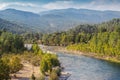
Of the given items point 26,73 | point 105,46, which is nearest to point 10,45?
point 26,73

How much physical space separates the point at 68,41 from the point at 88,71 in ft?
343

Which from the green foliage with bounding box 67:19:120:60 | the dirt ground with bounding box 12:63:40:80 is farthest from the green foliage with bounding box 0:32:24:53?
the green foliage with bounding box 67:19:120:60

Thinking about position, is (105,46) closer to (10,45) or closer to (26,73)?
(10,45)

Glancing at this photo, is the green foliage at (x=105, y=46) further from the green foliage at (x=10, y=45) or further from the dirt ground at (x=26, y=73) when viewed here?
the dirt ground at (x=26, y=73)

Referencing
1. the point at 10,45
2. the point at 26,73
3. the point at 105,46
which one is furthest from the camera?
the point at 105,46

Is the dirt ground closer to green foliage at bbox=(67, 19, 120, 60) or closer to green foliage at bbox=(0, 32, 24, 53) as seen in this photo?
green foliage at bbox=(0, 32, 24, 53)

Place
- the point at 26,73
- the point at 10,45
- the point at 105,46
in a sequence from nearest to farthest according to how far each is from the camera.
Answer: the point at 26,73 → the point at 10,45 → the point at 105,46

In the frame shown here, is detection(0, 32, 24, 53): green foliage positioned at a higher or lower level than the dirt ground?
higher

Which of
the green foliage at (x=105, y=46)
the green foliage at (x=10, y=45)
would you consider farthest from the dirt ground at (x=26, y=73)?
the green foliage at (x=105, y=46)

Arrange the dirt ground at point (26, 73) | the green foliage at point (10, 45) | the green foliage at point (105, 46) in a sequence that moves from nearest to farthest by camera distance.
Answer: the dirt ground at point (26, 73)
the green foliage at point (10, 45)
the green foliage at point (105, 46)

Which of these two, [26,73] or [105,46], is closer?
[26,73]

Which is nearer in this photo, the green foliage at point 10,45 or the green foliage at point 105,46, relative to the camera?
the green foliage at point 10,45

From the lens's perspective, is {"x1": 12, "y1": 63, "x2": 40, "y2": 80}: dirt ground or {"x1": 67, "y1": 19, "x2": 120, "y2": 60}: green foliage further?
{"x1": 67, "y1": 19, "x2": 120, "y2": 60}: green foliage

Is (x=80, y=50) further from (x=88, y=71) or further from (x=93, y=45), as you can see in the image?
(x=88, y=71)
